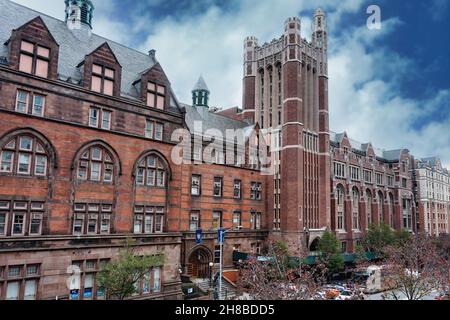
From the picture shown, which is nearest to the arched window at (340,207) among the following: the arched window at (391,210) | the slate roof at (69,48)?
the arched window at (391,210)

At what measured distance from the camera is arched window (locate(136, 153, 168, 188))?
28391 mm

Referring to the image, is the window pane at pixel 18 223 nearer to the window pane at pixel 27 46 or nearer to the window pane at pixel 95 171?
the window pane at pixel 95 171

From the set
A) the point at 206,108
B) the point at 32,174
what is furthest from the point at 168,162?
the point at 206,108

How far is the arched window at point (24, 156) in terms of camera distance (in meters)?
21.6

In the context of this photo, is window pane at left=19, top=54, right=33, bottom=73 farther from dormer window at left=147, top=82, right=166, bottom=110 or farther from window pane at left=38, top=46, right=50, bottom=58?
dormer window at left=147, top=82, right=166, bottom=110

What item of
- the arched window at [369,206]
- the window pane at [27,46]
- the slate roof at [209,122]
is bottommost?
the arched window at [369,206]

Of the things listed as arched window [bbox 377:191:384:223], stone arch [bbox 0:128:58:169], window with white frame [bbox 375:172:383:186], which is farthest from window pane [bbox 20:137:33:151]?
window with white frame [bbox 375:172:383:186]

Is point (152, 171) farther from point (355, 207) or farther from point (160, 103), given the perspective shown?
point (355, 207)

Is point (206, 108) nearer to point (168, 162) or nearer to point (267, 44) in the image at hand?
point (267, 44)

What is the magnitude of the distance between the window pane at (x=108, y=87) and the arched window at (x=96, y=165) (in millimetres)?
4337

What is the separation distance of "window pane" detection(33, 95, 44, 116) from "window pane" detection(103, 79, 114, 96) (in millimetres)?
4733
